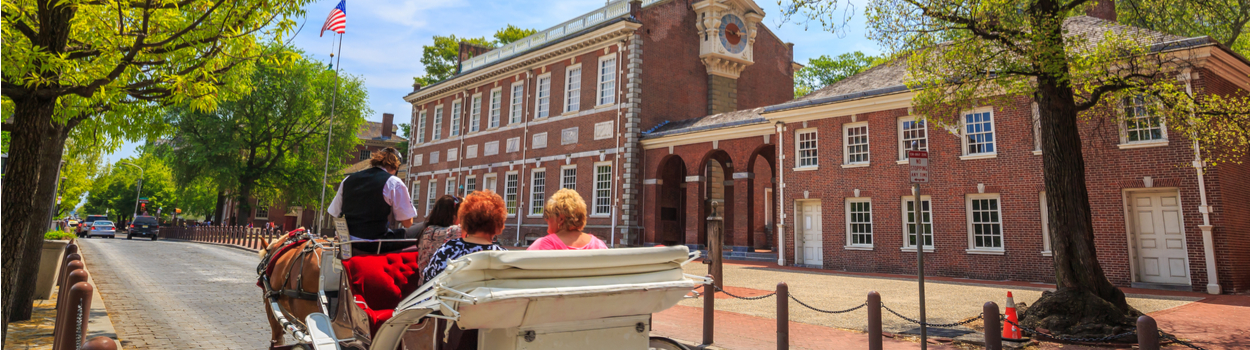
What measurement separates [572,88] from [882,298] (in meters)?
20.2

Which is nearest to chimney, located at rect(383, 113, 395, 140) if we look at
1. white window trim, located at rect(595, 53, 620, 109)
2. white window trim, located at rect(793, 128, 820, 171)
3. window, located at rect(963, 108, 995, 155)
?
white window trim, located at rect(595, 53, 620, 109)

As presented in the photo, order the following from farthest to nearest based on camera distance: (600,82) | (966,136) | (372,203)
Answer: (600,82)
(966,136)
(372,203)

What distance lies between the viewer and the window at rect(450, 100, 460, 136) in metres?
36.8

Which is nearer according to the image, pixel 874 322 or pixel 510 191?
pixel 874 322

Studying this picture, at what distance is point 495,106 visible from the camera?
34.0 meters

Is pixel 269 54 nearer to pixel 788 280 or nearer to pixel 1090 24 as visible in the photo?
pixel 788 280

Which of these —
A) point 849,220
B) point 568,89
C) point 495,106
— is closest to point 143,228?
point 495,106

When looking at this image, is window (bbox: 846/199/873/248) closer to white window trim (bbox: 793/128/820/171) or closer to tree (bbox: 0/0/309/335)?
white window trim (bbox: 793/128/820/171)

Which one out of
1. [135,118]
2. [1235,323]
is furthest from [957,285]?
[135,118]

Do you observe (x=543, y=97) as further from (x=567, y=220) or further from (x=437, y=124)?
(x=567, y=220)

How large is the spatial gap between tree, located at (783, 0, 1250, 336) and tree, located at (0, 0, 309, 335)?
825 centimetres

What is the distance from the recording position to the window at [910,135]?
58.4 feet

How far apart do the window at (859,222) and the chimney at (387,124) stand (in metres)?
56.7

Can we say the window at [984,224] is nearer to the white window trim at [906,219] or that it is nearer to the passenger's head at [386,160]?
the white window trim at [906,219]
